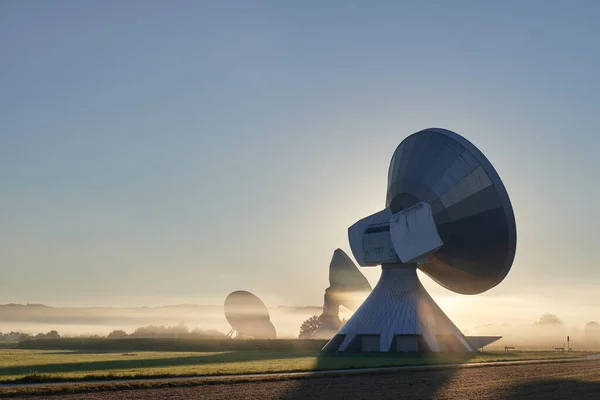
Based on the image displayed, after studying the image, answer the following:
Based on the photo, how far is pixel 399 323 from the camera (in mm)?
63781

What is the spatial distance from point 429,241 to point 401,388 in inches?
1028

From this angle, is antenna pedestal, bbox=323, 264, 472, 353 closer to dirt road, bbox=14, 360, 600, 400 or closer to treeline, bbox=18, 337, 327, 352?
treeline, bbox=18, 337, 327, 352

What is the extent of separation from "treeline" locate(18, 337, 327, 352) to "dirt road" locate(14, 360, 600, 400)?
4415 cm

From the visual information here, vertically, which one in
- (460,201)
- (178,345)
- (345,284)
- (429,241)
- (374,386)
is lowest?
(374,386)

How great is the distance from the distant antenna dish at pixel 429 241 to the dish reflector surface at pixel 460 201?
83 millimetres

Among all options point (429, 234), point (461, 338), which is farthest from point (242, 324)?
point (429, 234)

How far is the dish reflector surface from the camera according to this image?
5400 centimetres

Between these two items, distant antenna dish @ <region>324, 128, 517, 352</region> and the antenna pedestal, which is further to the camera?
the antenna pedestal

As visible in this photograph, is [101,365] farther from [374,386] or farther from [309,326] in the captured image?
[309,326]

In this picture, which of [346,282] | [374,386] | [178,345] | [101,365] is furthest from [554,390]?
[346,282]

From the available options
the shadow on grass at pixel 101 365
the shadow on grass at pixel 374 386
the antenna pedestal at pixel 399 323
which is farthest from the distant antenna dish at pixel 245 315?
the shadow on grass at pixel 374 386

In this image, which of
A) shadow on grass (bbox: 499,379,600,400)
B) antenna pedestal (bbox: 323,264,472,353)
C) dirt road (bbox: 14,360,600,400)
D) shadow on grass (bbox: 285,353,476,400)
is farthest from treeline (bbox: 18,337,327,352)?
shadow on grass (bbox: 499,379,600,400)

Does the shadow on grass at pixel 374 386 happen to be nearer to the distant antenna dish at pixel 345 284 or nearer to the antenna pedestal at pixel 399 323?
the antenna pedestal at pixel 399 323

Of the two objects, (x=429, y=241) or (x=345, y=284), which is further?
(x=345, y=284)
